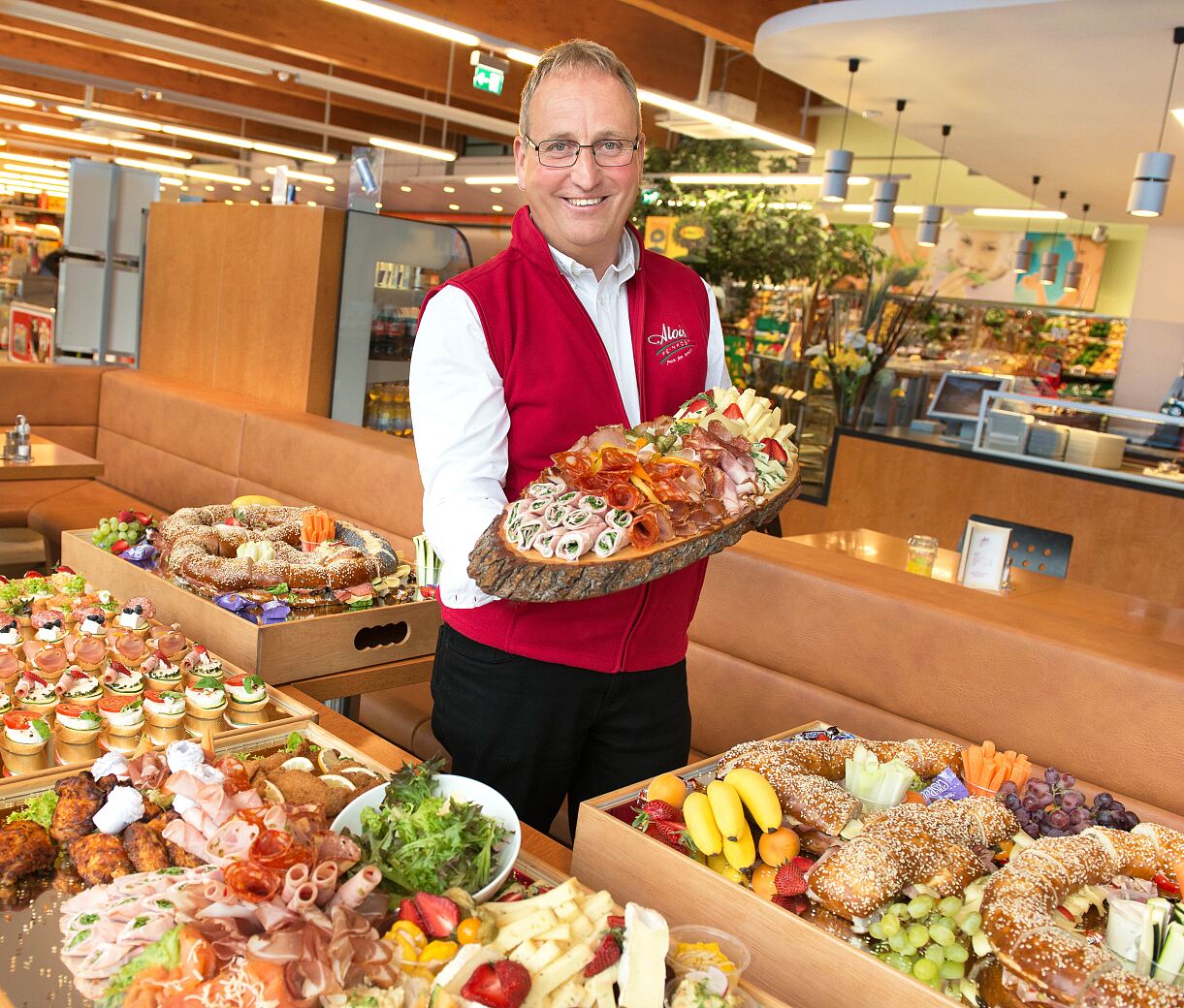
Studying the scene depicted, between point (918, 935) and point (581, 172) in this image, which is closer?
point (918, 935)

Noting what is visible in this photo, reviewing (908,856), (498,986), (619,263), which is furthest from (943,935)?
(619,263)

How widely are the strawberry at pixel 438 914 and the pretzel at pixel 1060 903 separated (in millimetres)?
641

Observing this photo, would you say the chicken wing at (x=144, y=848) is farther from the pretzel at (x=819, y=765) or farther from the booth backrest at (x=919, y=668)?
the booth backrest at (x=919, y=668)

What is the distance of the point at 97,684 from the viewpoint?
81.2 inches

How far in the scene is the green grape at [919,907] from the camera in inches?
53.9

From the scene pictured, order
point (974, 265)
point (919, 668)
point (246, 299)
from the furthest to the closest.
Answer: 1. point (974, 265)
2. point (246, 299)
3. point (919, 668)

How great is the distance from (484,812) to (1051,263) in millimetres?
12521

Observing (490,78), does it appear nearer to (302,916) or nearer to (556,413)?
(556,413)

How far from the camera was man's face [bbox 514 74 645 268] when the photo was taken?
169 centimetres

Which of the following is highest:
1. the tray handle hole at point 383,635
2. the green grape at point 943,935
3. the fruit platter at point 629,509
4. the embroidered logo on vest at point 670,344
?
the embroidered logo on vest at point 670,344

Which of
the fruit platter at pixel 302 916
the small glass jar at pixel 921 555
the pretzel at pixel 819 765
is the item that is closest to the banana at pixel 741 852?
the pretzel at pixel 819 765

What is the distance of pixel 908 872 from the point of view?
141 cm

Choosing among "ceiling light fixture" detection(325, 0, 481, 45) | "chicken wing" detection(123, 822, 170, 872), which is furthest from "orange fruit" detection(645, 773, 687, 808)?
"ceiling light fixture" detection(325, 0, 481, 45)

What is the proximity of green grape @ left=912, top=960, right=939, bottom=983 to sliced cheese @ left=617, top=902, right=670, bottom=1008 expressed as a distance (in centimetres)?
32
